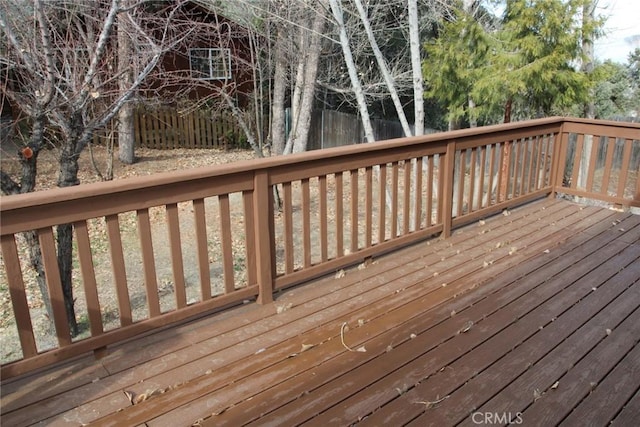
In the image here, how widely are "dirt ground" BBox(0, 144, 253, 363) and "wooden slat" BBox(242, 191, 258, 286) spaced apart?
247cm

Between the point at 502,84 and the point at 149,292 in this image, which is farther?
the point at 502,84

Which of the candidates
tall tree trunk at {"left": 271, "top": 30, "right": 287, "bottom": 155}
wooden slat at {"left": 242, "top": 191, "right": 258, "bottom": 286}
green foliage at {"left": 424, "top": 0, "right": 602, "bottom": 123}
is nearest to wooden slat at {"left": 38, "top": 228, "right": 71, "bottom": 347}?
wooden slat at {"left": 242, "top": 191, "right": 258, "bottom": 286}

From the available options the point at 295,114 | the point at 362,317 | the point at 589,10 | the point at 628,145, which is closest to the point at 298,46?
the point at 295,114

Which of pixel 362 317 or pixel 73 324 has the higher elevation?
pixel 362 317

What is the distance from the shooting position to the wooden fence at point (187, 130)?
1306 centimetres

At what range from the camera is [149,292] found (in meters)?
2.57

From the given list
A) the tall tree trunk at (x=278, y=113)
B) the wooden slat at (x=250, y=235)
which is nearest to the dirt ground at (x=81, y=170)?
the tall tree trunk at (x=278, y=113)

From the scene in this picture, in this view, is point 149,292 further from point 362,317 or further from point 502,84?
point 502,84

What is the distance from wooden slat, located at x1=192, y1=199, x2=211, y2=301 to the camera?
2.69 metres

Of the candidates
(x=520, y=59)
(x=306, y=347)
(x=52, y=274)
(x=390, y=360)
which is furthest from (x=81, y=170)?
(x=390, y=360)

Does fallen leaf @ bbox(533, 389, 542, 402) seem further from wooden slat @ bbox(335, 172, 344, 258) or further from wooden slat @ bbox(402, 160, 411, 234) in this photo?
wooden slat @ bbox(402, 160, 411, 234)

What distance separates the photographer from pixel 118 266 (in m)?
2.45

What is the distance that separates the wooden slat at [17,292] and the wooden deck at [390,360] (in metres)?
0.19

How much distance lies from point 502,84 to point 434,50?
149 cm
